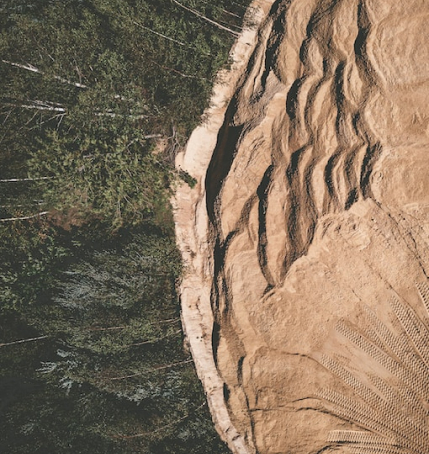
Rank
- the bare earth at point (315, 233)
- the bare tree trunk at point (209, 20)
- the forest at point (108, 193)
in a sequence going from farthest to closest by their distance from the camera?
1. the forest at point (108, 193)
2. the bare tree trunk at point (209, 20)
3. the bare earth at point (315, 233)

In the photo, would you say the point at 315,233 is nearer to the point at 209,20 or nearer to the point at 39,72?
the point at 209,20

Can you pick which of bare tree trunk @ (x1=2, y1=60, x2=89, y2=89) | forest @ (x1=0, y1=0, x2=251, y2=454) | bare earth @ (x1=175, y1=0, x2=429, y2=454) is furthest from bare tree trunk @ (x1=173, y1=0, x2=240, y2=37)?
bare tree trunk @ (x1=2, y1=60, x2=89, y2=89)

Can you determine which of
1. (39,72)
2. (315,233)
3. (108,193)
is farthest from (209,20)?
(315,233)

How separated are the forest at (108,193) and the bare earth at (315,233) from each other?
46cm

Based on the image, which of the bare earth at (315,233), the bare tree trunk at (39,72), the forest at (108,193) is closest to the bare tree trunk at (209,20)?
the forest at (108,193)

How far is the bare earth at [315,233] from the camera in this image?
4.68 m

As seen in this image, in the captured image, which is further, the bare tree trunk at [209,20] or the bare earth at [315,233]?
the bare tree trunk at [209,20]

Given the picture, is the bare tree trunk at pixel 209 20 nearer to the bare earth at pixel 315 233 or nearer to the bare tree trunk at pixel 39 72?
the bare earth at pixel 315 233

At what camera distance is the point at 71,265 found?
249 inches

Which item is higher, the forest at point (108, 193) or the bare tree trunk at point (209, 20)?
the bare tree trunk at point (209, 20)

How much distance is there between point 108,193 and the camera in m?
5.57

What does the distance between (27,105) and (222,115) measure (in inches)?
128

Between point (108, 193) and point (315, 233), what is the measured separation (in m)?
3.09

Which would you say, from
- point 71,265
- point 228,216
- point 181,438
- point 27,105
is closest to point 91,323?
point 71,265
